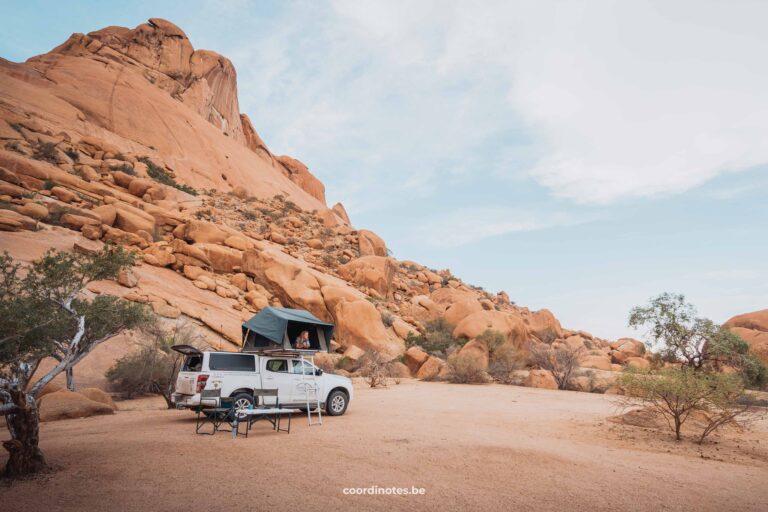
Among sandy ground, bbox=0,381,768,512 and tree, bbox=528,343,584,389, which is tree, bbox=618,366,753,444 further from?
tree, bbox=528,343,584,389

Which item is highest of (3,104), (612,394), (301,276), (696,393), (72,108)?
(72,108)

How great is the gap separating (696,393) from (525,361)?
2054cm

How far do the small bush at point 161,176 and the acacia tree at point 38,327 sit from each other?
28378 mm

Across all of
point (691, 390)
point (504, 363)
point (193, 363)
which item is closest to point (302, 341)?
point (193, 363)

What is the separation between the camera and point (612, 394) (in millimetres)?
19812

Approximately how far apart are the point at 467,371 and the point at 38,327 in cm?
1858

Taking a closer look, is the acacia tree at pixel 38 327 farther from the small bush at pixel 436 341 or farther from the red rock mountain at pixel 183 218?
the small bush at pixel 436 341

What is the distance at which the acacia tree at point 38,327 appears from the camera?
5391 mm

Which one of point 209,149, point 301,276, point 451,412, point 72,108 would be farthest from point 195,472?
point 209,149

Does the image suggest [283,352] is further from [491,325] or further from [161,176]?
[161,176]

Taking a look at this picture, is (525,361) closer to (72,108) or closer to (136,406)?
(136,406)

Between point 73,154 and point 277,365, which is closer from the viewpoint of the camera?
point 277,365

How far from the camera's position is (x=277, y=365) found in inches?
441

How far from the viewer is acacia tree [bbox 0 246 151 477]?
539 centimetres
